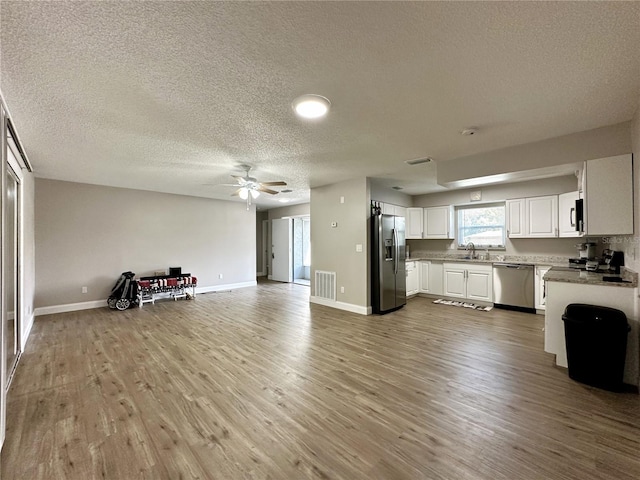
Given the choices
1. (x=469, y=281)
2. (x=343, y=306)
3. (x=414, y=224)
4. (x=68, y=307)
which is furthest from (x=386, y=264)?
(x=68, y=307)

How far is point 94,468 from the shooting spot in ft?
5.35

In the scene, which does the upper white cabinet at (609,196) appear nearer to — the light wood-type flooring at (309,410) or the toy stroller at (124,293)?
the light wood-type flooring at (309,410)

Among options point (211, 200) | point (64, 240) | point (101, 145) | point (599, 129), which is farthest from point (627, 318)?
point (64, 240)

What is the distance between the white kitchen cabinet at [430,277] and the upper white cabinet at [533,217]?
1.60m

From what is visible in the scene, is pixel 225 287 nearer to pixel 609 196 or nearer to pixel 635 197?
pixel 609 196

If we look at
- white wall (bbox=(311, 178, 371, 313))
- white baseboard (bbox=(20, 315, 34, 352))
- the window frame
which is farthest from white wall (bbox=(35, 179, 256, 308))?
the window frame

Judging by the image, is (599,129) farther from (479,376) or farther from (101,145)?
(101,145)

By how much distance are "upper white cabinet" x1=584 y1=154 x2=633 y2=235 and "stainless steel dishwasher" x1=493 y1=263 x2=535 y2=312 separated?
8.26 feet

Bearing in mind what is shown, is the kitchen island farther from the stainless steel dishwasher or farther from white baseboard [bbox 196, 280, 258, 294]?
white baseboard [bbox 196, 280, 258, 294]

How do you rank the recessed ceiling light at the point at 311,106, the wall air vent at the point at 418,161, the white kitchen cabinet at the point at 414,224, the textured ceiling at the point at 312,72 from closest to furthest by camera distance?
the textured ceiling at the point at 312,72
the recessed ceiling light at the point at 311,106
the wall air vent at the point at 418,161
the white kitchen cabinet at the point at 414,224

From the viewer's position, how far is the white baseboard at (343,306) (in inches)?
201

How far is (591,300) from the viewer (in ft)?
9.07

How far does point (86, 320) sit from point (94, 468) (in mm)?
4150

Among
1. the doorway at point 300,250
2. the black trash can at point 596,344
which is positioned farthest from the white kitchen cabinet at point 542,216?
the doorway at point 300,250
